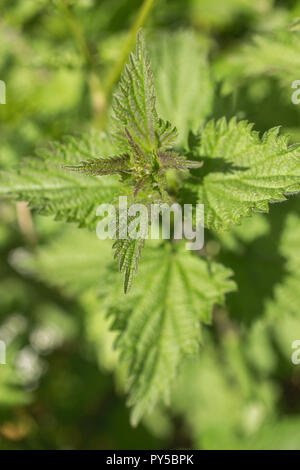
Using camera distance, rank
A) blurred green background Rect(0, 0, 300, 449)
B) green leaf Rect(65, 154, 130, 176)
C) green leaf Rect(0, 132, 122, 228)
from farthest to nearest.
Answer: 1. blurred green background Rect(0, 0, 300, 449)
2. green leaf Rect(0, 132, 122, 228)
3. green leaf Rect(65, 154, 130, 176)

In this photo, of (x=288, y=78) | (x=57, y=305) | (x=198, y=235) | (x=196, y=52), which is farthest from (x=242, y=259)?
(x=57, y=305)

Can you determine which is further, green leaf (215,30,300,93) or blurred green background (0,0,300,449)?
blurred green background (0,0,300,449)

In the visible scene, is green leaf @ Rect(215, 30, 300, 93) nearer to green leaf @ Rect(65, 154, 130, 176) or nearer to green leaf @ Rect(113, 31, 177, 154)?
green leaf @ Rect(113, 31, 177, 154)

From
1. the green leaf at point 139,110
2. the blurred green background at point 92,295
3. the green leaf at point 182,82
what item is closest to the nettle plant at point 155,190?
the green leaf at point 139,110

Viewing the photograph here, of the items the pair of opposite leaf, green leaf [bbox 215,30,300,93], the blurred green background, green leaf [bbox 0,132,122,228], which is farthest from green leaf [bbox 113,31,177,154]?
the blurred green background

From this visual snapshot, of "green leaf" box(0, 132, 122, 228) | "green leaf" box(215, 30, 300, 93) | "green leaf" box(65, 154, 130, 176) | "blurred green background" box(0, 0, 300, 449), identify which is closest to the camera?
"green leaf" box(65, 154, 130, 176)

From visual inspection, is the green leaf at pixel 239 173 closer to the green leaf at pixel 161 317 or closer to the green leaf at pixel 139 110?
the green leaf at pixel 139 110

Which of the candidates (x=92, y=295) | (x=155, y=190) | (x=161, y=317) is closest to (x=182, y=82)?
(x=155, y=190)

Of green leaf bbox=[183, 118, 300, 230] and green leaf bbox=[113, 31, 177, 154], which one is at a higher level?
green leaf bbox=[113, 31, 177, 154]

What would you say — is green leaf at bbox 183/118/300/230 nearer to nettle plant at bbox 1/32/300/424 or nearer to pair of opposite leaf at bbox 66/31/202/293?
nettle plant at bbox 1/32/300/424
